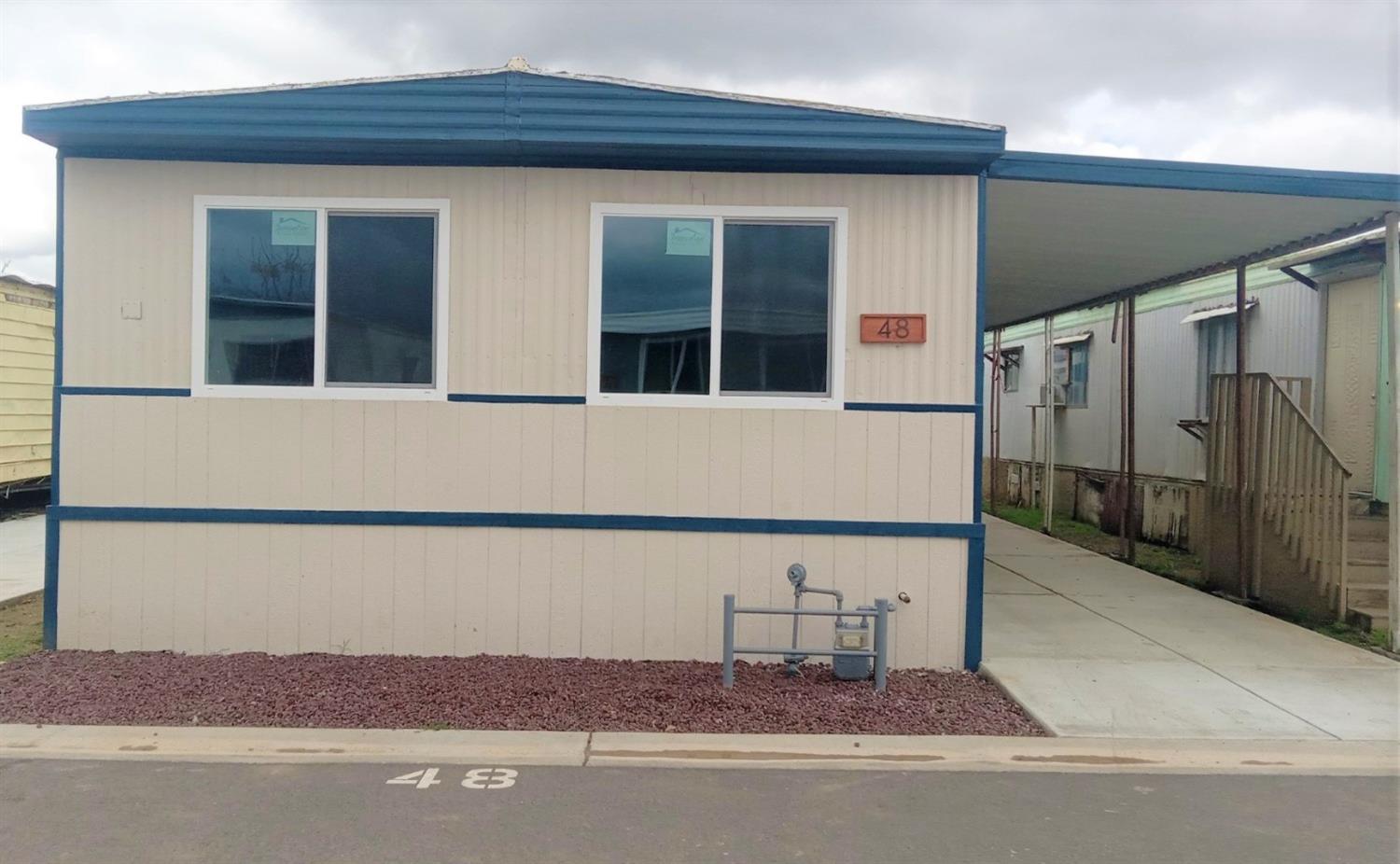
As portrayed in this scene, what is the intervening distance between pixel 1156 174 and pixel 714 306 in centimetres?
312

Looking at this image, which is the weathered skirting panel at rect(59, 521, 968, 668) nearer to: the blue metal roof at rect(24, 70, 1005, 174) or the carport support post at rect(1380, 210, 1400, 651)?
the blue metal roof at rect(24, 70, 1005, 174)

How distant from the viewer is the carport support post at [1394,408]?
7.35m

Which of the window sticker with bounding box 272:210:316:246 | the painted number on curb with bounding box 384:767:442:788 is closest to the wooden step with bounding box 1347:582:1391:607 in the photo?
the painted number on curb with bounding box 384:767:442:788

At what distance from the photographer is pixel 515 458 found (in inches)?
269

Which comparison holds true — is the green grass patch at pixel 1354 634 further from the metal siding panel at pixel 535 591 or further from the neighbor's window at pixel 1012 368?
the neighbor's window at pixel 1012 368

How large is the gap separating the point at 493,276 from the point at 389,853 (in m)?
3.86

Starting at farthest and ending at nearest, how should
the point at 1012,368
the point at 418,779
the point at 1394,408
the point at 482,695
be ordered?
the point at 1012,368 → the point at 1394,408 → the point at 482,695 → the point at 418,779

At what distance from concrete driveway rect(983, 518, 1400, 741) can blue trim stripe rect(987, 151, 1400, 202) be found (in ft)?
10.8

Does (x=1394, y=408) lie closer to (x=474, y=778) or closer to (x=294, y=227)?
(x=474, y=778)

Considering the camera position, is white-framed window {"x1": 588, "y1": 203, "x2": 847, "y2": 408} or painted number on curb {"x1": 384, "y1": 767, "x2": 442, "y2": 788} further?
white-framed window {"x1": 588, "y1": 203, "x2": 847, "y2": 408}

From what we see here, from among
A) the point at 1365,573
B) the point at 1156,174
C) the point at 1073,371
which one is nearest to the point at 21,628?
the point at 1156,174

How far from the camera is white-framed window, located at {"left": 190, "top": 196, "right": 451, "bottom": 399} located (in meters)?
6.81

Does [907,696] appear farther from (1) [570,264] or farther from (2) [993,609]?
(1) [570,264]

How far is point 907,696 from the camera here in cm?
625
